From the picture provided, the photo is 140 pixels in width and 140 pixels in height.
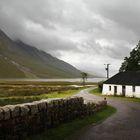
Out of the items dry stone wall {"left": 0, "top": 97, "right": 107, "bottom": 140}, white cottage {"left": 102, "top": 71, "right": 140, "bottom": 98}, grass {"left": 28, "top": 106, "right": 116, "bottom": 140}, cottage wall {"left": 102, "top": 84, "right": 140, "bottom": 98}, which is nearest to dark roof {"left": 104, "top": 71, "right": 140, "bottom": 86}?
white cottage {"left": 102, "top": 71, "right": 140, "bottom": 98}

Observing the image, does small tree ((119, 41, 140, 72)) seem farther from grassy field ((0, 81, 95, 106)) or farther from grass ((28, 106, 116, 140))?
grass ((28, 106, 116, 140))

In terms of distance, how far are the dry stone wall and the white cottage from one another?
1897 inches

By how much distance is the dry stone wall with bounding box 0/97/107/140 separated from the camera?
46.3 ft

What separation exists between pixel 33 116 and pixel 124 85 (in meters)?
58.4

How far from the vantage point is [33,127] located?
54.0 ft

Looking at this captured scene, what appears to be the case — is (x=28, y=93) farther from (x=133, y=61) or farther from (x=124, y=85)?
(x=133, y=61)

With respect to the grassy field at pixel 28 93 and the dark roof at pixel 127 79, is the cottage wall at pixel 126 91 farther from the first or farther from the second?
the grassy field at pixel 28 93

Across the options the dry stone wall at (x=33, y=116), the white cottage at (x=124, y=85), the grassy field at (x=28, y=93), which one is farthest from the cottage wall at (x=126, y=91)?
the dry stone wall at (x=33, y=116)

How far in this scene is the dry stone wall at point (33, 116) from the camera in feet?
46.3

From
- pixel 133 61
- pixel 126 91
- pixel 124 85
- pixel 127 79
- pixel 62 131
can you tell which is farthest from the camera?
pixel 133 61

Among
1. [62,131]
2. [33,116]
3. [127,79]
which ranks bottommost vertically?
[62,131]

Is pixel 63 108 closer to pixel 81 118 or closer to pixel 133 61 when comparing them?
pixel 81 118

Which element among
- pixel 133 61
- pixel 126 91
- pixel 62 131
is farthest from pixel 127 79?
pixel 62 131

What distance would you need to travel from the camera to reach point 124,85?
7288cm
